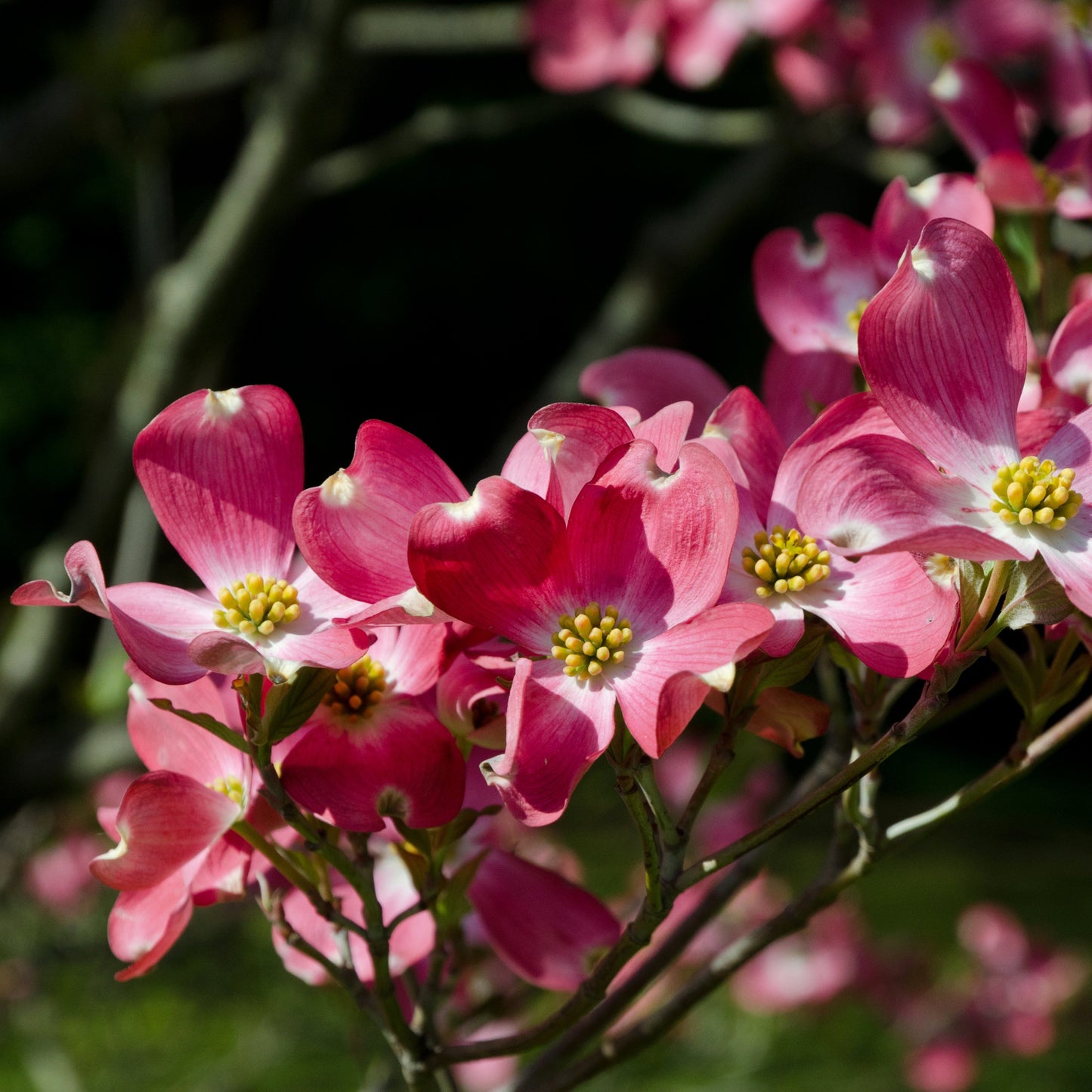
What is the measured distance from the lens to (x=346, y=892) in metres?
0.43

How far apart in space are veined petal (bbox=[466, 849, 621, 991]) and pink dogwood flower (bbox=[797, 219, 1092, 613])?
0.18 meters

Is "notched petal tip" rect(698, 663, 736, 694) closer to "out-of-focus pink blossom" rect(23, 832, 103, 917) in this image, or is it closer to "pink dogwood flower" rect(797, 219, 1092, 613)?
"pink dogwood flower" rect(797, 219, 1092, 613)

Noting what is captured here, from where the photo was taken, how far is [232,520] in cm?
40

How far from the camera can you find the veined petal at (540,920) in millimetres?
438

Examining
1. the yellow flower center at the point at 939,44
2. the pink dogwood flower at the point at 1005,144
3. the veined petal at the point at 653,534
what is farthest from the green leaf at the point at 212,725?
the yellow flower center at the point at 939,44

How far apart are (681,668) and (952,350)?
12cm

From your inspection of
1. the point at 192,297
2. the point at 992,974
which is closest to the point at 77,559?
the point at 192,297

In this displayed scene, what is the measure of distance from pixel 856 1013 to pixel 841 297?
2.59m

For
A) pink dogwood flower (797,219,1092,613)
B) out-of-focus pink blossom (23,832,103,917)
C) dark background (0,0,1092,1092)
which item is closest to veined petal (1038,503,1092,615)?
pink dogwood flower (797,219,1092,613)

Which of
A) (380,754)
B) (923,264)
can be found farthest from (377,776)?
(923,264)

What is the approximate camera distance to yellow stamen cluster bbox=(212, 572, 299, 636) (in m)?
Answer: 0.39

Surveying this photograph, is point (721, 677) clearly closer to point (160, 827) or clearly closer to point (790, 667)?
point (790, 667)

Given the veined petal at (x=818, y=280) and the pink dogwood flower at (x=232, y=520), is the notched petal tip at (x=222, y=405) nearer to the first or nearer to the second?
the pink dogwood flower at (x=232, y=520)

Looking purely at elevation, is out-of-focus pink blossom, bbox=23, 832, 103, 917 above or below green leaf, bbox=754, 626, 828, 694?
below
